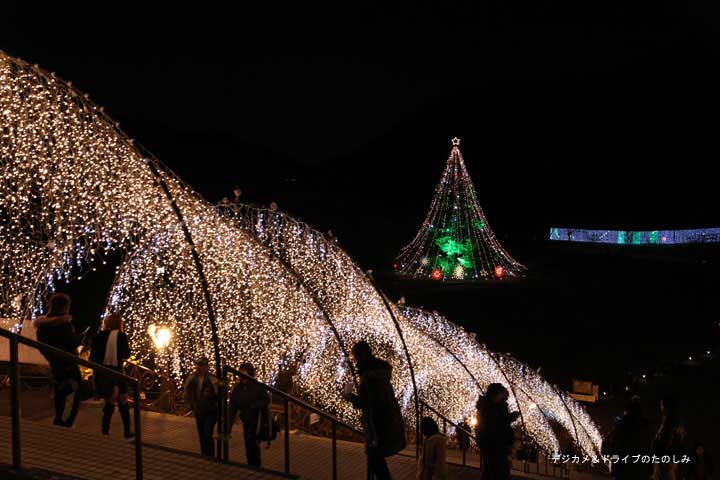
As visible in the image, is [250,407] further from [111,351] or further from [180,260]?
[180,260]

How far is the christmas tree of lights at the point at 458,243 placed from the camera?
37.8 meters

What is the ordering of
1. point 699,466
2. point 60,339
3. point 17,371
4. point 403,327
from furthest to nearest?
point 403,327, point 699,466, point 60,339, point 17,371

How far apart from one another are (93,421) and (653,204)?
92346 millimetres

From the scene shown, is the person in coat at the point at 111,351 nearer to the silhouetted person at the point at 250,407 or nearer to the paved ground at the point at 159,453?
the paved ground at the point at 159,453

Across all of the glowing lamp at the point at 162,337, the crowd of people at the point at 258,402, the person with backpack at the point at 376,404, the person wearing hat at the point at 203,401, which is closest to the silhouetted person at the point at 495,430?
the crowd of people at the point at 258,402

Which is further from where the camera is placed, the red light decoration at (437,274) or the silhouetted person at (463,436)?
the red light decoration at (437,274)

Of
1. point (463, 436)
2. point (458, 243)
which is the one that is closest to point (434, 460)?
point (463, 436)

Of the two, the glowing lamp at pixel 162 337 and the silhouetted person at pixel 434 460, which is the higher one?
the glowing lamp at pixel 162 337

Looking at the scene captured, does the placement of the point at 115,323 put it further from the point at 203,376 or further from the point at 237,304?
the point at 237,304

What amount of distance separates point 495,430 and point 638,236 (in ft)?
184

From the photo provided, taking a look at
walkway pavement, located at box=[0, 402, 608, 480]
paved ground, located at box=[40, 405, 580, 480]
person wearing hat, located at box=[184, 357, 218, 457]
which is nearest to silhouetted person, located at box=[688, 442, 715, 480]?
paved ground, located at box=[40, 405, 580, 480]

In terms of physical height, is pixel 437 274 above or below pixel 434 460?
above

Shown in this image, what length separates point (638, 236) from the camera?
55.7 metres

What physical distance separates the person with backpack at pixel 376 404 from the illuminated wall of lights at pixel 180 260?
386 cm
